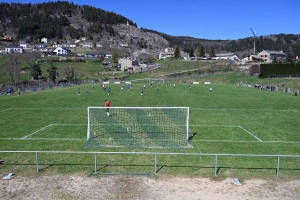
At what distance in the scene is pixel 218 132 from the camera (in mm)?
23156

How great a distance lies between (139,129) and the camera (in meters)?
23.5

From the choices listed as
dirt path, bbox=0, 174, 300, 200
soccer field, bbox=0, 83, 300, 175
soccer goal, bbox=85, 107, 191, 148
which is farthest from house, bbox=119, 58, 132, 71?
dirt path, bbox=0, 174, 300, 200

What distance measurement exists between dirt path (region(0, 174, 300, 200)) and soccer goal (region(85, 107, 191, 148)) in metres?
5.50

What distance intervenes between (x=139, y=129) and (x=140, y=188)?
10927 millimetres

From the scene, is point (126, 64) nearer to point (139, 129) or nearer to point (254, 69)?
point (254, 69)

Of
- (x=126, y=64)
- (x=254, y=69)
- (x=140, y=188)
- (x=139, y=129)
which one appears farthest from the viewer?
(x=126, y=64)

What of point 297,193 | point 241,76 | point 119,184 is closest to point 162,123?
point 119,184

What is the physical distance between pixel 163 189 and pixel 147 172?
2.13 m

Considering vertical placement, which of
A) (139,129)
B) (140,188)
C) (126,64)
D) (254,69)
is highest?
(126,64)

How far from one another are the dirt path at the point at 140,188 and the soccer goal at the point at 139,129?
5504 millimetres

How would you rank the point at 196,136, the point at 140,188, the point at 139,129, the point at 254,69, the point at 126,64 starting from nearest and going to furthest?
the point at 140,188 < the point at 196,136 < the point at 139,129 < the point at 254,69 < the point at 126,64

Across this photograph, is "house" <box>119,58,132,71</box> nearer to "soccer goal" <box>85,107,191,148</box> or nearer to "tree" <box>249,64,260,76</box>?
"tree" <box>249,64,260,76</box>

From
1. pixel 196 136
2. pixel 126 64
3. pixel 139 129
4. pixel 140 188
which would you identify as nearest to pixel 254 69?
pixel 126 64

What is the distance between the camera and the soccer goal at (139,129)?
19827 millimetres
